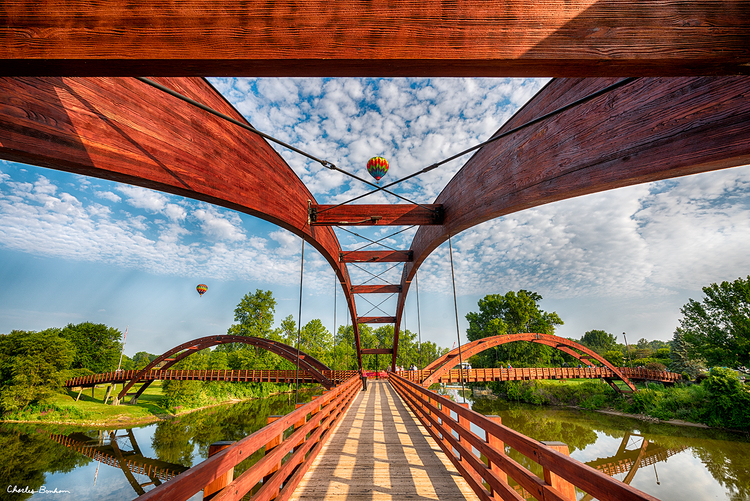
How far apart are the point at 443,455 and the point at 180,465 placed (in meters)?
18.2

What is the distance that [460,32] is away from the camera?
164 cm

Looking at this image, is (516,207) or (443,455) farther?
(443,455)

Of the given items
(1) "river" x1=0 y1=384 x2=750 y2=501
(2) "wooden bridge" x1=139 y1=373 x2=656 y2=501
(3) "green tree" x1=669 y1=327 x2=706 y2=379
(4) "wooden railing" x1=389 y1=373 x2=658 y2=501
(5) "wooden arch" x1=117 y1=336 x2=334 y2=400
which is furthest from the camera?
(3) "green tree" x1=669 y1=327 x2=706 y2=379

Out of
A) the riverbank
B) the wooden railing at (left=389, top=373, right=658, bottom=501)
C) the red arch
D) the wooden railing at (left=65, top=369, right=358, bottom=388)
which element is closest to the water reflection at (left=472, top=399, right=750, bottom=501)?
Result: the red arch

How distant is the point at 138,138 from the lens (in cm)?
282

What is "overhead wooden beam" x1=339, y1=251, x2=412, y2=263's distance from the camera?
1059 cm

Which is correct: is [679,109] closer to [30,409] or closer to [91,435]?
[91,435]

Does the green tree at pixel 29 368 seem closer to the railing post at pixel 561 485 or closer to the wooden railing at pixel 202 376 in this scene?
the wooden railing at pixel 202 376

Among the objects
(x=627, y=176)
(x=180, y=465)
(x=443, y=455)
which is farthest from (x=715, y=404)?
(x=180, y=465)

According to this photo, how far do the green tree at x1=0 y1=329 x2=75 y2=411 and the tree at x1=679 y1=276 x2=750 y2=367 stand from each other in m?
53.6

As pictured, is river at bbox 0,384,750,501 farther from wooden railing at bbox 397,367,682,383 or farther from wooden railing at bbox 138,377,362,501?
wooden railing at bbox 138,377,362,501

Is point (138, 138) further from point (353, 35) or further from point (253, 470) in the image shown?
point (253, 470)

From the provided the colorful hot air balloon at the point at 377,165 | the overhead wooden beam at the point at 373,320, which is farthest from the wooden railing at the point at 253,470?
the overhead wooden beam at the point at 373,320

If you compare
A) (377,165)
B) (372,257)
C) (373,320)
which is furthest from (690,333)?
(377,165)
